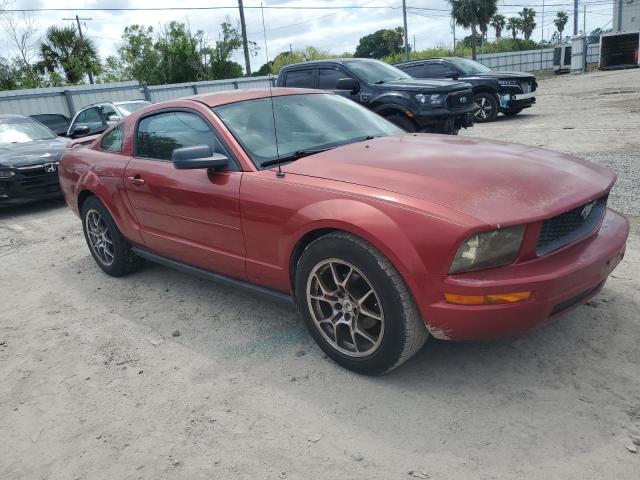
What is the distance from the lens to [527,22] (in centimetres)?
9269

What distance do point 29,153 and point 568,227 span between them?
7.79 metres

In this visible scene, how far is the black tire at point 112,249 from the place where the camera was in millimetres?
4605

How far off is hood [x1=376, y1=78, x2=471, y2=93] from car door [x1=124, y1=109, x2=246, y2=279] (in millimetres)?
5333

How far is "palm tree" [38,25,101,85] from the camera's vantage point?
30.7m

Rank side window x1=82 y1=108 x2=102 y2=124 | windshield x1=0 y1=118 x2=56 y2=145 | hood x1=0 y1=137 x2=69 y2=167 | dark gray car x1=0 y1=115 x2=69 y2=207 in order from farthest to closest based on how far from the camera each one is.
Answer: side window x1=82 y1=108 x2=102 y2=124
windshield x1=0 y1=118 x2=56 y2=145
hood x1=0 y1=137 x2=69 y2=167
dark gray car x1=0 y1=115 x2=69 y2=207

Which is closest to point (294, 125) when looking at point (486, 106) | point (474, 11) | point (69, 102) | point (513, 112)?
point (486, 106)

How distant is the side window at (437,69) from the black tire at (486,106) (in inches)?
41.0

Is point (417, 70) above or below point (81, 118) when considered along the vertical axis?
above

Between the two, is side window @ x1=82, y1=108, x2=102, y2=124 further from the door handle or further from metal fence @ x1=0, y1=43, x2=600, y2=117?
the door handle

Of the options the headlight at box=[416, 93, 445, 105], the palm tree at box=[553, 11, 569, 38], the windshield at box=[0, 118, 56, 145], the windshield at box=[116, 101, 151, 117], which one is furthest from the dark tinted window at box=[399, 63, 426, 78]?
the palm tree at box=[553, 11, 569, 38]

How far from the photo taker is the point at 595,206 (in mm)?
2938

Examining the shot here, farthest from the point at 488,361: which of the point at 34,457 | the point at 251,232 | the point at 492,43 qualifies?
the point at 492,43

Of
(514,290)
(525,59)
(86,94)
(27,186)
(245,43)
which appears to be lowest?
(27,186)

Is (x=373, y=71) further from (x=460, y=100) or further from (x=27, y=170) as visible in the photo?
(x=27, y=170)
